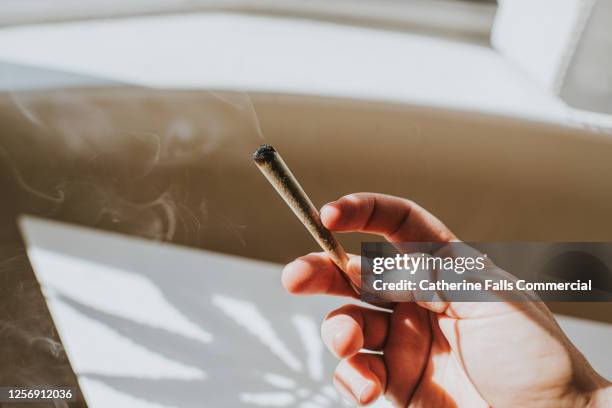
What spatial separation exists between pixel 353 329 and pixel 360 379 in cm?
9

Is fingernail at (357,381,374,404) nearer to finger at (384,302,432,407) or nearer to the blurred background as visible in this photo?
finger at (384,302,432,407)

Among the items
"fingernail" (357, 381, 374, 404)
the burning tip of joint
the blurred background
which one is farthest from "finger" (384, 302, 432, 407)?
the burning tip of joint

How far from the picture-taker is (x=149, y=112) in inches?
45.4

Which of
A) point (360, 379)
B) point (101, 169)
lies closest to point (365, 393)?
point (360, 379)

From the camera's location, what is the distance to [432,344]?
31.7 inches

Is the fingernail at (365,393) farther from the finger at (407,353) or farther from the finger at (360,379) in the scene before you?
the finger at (407,353)

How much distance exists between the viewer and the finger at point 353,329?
2.24 feet

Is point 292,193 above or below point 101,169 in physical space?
below

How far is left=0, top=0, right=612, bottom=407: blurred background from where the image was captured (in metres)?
1.09

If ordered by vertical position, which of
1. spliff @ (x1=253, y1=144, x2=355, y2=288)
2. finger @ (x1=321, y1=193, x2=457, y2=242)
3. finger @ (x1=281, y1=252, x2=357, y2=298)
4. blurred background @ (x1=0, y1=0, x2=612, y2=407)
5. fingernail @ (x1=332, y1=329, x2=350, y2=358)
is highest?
blurred background @ (x1=0, y1=0, x2=612, y2=407)

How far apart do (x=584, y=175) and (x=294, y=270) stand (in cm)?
83

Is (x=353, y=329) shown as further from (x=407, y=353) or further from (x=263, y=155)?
(x=263, y=155)

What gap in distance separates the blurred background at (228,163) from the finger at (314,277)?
404 millimetres

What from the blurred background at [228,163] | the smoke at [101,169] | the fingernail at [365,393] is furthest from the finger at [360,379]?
the smoke at [101,169]
